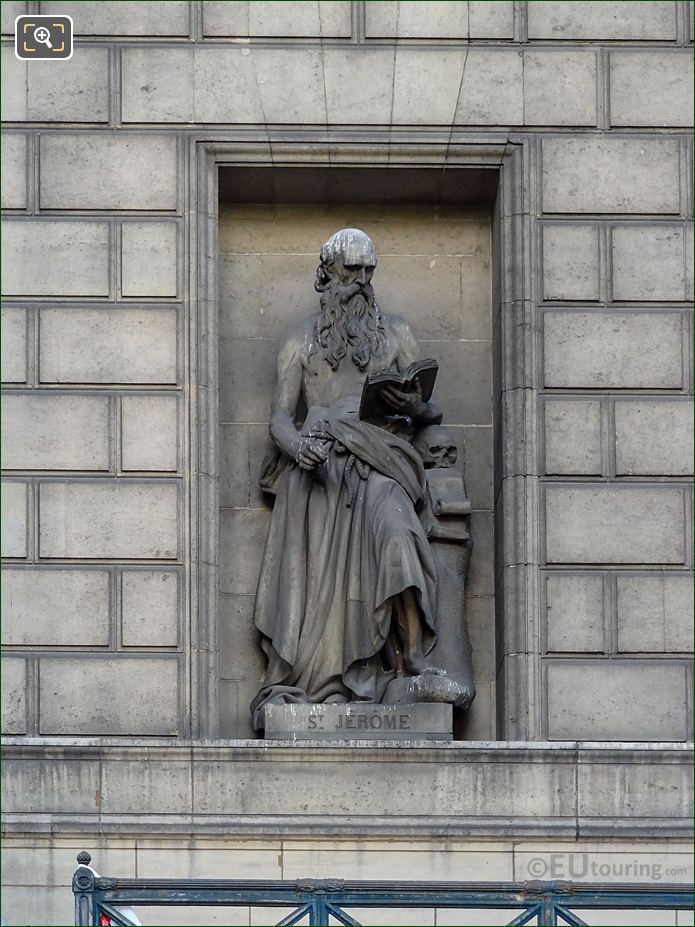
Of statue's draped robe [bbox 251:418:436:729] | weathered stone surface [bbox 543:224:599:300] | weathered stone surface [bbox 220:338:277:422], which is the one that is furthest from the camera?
weathered stone surface [bbox 220:338:277:422]

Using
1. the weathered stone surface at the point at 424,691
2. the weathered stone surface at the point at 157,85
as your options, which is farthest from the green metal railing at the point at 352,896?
the weathered stone surface at the point at 157,85

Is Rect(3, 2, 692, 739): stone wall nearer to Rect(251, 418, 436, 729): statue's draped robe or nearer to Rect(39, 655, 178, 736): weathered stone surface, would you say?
Rect(39, 655, 178, 736): weathered stone surface

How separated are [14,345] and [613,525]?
15.5 ft

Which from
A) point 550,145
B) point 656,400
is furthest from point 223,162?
point 656,400

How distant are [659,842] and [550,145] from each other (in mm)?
5500

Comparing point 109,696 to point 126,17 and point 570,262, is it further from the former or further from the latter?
point 126,17

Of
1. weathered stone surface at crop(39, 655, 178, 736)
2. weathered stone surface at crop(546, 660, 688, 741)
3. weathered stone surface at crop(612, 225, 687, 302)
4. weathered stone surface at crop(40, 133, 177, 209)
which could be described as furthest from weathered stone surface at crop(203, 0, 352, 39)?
weathered stone surface at crop(546, 660, 688, 741)

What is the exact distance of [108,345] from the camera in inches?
805

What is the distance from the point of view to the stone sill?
18.8 m

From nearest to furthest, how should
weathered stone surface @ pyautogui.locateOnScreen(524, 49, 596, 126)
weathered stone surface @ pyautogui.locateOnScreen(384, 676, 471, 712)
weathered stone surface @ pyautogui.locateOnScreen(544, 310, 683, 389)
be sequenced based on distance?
weathered stone surface @ pyautogui.locateOnScreen(384, 676, 471, 712), weathered stone surface @ pyautogui.locateOnScreen(544, 310, 683, 389), weathered stone surface @ pyautogui.locateOnScreen(524, 49, 596, 126)

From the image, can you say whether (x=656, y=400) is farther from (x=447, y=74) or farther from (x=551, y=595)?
(x=447, y=74)

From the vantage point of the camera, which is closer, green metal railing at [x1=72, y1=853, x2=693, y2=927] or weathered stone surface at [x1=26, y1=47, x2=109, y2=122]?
green metal railing at [x1=72, y1=853, x2=693, y2=927]

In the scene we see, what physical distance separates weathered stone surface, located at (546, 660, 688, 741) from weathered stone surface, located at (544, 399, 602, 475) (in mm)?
1490

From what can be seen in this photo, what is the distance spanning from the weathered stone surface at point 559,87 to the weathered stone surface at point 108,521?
415 cm
